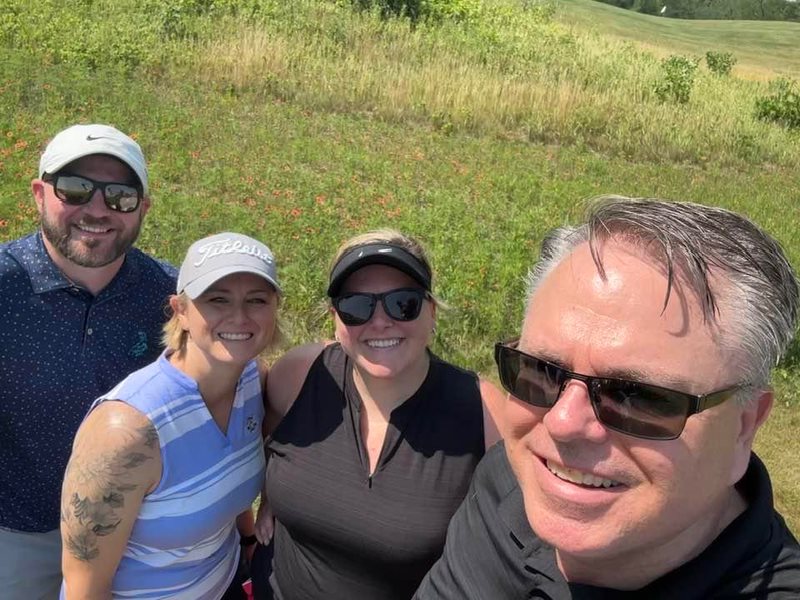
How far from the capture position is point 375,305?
2246mm

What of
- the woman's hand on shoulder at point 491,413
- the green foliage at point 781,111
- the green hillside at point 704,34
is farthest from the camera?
the green hillside at point 704,34

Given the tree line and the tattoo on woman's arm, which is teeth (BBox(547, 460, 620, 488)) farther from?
the tree line

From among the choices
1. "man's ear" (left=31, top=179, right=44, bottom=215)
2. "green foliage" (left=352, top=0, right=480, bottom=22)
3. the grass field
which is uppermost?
"green foliage" (left=352, top=0, right=480, bottom=22)

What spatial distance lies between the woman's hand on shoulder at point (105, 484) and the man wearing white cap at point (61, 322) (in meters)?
0.46

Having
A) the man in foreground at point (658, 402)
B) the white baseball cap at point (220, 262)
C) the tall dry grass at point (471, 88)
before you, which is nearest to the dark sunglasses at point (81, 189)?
the white baseball cap at point (220, 262)

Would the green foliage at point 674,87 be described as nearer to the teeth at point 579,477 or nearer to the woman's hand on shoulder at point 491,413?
the woman's hand on shoulder at point 491,413

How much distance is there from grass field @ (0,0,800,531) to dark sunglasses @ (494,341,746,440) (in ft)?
11.4

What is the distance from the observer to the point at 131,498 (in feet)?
Result: 6.39

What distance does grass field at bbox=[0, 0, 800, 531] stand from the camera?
20.7 ft

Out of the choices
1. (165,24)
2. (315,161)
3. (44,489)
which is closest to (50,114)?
(315,161)

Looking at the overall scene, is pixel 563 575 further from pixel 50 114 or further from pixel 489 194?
pixel 50 114

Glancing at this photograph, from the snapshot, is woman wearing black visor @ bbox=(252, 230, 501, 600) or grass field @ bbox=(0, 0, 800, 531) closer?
woman wearing black visor @ bbox=(252, 230, 501, 600)

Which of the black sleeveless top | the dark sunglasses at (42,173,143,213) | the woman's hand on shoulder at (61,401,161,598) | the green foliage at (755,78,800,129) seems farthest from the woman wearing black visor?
the green foliage at (755,78,800,129)

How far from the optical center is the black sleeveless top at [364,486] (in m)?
2.03
